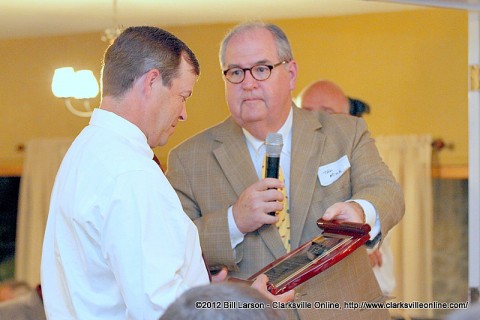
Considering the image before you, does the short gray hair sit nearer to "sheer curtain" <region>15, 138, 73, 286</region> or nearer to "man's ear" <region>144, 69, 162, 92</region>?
"man's ear" <region>144, 69, 162, 92</region>

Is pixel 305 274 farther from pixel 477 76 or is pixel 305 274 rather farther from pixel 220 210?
pixel 477 76

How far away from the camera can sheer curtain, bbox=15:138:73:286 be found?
19.5 feet

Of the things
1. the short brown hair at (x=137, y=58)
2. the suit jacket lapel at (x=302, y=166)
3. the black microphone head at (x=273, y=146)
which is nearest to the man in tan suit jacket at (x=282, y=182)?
the suit jacket lapel at (x=302, y=166)

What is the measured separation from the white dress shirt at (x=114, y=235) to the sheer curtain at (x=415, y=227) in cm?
475

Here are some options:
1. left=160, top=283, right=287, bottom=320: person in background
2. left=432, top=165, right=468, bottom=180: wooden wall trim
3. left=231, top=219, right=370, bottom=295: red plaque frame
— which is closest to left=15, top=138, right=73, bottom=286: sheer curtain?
left=432, top=165, right=468, bottom=180: wooden wall trim

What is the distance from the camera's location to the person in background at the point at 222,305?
1270 millimetres

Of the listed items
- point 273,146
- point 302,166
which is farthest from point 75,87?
point 273,146

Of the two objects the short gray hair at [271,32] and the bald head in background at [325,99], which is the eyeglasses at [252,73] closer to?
the short gray hair at [271,32]

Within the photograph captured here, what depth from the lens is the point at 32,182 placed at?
21.0ft

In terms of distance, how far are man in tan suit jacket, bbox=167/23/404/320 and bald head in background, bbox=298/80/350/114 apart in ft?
3.90

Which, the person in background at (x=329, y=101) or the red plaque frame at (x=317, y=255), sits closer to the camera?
the red plaque frame at (x=317, y=255)

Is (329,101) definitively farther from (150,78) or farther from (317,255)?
(150,78)

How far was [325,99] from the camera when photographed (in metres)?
3.86

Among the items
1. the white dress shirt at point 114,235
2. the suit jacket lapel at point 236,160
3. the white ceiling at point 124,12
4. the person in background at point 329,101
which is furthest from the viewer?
the white ceiling at point 124,12
